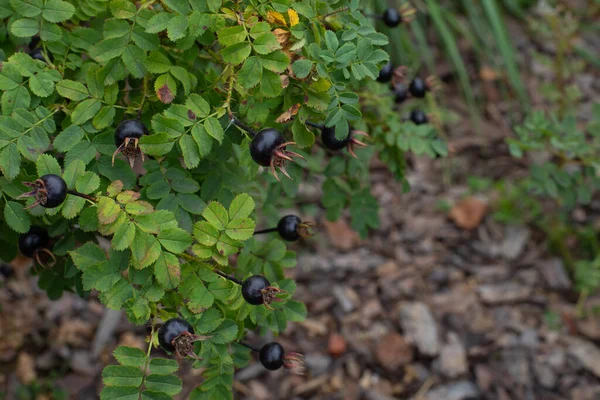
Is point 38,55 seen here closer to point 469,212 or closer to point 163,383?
point 163,383

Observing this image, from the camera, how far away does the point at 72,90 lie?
1.15 meters

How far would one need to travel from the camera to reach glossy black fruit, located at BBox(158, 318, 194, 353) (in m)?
1.02

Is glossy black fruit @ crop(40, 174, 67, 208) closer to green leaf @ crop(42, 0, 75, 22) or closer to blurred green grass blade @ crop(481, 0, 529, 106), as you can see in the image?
green leaf @ crop(42, 0, 75, 22)

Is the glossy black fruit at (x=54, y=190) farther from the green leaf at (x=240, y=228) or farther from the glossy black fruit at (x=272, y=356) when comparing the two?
the glossy black fruit at (x=272, y=356)

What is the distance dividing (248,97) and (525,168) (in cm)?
248

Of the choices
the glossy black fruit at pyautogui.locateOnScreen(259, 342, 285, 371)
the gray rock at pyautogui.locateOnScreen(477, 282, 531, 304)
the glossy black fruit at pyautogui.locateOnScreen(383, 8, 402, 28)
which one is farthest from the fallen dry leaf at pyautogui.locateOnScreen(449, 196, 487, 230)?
the glossy black fruit at pyautogui.locateOnScreen(259, 342, 285, 371)

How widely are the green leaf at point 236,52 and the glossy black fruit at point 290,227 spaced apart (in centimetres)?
42

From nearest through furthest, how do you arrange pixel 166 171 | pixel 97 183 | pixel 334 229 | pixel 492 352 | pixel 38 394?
pixel 97 183, pixel 166 171, pixel 38 394, pixel 492 352, pixel 334 229

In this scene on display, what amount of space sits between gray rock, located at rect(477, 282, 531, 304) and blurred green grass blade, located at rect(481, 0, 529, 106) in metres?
1.12

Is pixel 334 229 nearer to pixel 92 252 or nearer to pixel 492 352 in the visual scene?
pixel 492 352

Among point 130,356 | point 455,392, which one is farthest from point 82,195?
point 455,392

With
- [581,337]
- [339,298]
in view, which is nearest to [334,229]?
[339,298]

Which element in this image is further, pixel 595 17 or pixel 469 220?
pixel 595 17

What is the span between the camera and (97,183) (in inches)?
41.6
